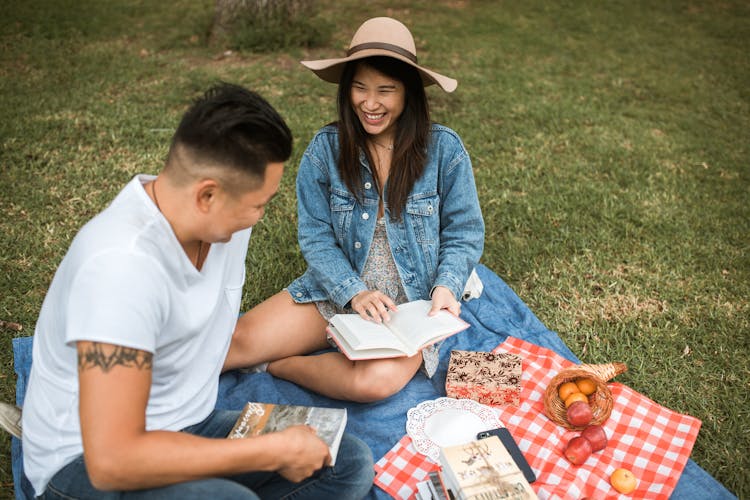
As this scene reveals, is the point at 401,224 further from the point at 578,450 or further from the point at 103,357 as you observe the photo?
the point at 103,357

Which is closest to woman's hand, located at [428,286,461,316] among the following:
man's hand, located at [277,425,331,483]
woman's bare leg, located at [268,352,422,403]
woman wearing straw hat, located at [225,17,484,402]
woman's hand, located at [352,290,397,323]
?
woman wearing straw hat, located at [225,17,484,402]

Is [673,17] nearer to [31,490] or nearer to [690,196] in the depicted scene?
[690,196]

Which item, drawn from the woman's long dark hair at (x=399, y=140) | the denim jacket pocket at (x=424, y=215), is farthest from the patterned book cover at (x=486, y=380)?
the woman's long dark hair at (x=399, y=140)

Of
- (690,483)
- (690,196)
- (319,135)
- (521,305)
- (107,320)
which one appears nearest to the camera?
(107,320)

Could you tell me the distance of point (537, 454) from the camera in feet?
9.46

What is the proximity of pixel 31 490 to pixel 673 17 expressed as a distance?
12.2 m

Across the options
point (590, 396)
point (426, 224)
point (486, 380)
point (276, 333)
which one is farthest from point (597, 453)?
point (276, 333)

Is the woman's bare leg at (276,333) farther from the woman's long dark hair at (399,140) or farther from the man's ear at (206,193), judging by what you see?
the man's ear at (206,193)

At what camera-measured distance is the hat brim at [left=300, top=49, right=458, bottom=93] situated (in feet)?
9.27

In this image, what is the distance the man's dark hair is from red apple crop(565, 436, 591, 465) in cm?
192

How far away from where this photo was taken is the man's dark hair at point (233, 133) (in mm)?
1878

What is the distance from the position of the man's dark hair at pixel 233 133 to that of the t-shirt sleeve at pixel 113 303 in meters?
0.40

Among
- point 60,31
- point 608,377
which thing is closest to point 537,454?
point 608,377

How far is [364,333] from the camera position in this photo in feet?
9.39
